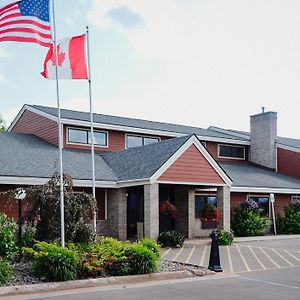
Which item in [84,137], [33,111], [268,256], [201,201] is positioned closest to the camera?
[268,256]

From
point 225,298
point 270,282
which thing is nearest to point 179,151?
point 270,282

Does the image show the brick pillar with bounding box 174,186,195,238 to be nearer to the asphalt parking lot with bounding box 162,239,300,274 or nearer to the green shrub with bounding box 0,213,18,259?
the asphalt parking lot with bounding box 162,239,300,274

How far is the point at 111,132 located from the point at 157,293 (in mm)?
17576

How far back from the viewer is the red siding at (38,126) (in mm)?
26938

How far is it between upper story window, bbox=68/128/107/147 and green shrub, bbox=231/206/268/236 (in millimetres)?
8253

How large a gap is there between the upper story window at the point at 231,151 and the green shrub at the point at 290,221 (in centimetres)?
587

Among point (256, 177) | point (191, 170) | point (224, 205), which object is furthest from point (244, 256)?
point (256, 177)

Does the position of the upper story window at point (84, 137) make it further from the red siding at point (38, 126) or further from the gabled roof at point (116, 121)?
the red siding at point (38, 126)

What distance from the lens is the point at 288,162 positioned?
33.9 m

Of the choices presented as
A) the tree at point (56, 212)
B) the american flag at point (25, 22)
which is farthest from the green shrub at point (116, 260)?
the american flag at point (25, 22)

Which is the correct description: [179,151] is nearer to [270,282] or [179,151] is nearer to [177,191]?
[177,191]

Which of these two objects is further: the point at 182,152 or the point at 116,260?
the point at 182,152

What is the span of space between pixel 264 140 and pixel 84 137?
543 inches

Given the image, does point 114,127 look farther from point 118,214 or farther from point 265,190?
point 265,190
